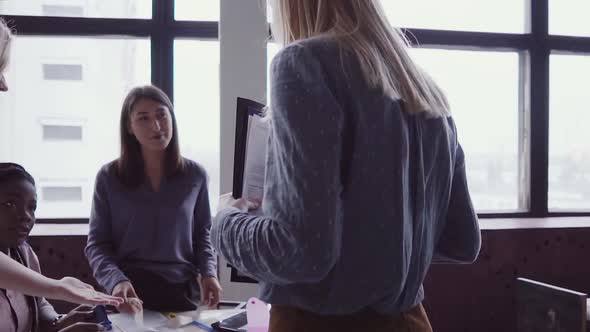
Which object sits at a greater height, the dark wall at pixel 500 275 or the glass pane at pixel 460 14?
the glass pane at pixel 460 14

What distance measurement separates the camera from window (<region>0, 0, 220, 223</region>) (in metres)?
2.92

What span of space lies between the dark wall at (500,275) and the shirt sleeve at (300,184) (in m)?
2.26

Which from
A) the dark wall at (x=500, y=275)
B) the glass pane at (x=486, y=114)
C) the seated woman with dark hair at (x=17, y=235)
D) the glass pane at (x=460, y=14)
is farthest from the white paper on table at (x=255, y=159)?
the glass pane at (x=486, y=114)

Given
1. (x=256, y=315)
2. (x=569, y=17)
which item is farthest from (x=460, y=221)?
(x=569, y=17)

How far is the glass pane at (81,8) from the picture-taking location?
2.91 metres

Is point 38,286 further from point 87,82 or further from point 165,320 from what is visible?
point 87,82

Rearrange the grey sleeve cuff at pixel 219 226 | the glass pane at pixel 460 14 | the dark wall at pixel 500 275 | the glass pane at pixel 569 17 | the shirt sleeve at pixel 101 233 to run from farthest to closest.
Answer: the glass pane at pixel 569 17, the glass pane at pixel 460 14, the dark wall at pixel 500 275, the shirt sleeve at pixel 101 233, the grey sleeve cuff at pixel 219 226

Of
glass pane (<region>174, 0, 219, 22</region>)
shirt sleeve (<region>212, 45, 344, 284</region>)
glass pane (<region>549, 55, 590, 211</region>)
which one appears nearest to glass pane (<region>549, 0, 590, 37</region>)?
glass pane (<region>549, 55, 590, 211</region>)

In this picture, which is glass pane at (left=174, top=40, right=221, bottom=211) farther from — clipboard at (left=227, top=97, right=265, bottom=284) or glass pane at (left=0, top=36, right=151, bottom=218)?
clipboard at (left=227, top=97, right=265, bottom=284)

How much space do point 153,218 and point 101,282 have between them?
1.01 ft

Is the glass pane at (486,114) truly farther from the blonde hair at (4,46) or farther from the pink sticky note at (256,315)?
the blonde hair at (4,46)

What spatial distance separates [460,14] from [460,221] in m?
2.68

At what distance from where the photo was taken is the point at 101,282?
175 centimetres

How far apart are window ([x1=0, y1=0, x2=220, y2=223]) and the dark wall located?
4.74 ft
